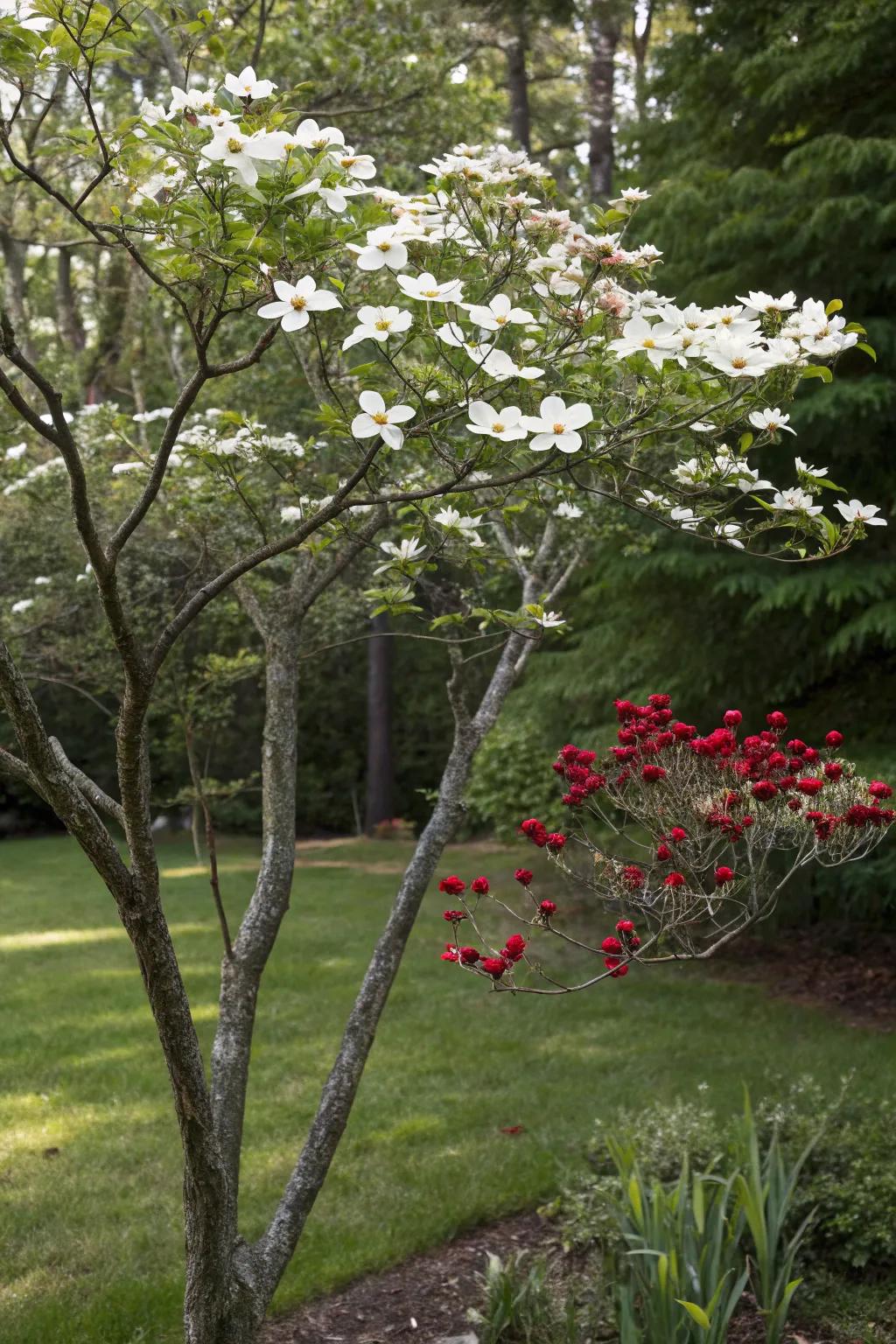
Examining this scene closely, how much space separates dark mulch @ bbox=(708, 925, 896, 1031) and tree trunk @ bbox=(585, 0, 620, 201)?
7062 mm

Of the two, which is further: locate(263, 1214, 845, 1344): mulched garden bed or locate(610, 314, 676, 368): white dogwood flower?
locate(263, 1214, 845, 1344): mulched garden bed

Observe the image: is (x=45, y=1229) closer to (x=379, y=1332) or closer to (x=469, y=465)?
(x=379, y=1332)

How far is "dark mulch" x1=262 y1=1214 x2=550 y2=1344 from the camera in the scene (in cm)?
318

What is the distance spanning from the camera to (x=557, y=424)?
1.78 meters

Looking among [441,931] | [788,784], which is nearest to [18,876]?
[441,931]

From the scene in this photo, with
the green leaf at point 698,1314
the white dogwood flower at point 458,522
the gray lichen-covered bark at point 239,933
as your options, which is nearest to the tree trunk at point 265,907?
the gray lichen-covered bark at point 239,933

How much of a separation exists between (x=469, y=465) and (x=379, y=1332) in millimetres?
2425

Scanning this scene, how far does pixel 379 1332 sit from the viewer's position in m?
3.18

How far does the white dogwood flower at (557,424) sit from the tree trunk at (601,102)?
10.4 m

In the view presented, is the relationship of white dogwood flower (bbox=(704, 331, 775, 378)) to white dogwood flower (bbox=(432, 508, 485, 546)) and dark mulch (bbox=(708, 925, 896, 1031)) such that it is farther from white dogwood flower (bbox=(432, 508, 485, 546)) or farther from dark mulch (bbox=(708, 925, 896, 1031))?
dark mulch (bbox=(708, 925, 896, 1031))

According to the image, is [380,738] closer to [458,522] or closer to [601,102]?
[601,102]

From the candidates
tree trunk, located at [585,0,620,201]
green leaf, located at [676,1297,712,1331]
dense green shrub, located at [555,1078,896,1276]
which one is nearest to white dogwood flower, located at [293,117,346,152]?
green leaf, located at [676,1297,712,1331]

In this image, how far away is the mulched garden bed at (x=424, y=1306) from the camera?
314cm

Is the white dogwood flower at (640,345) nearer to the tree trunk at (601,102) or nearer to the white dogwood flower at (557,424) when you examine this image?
the white dogwood flower at (557,424)
